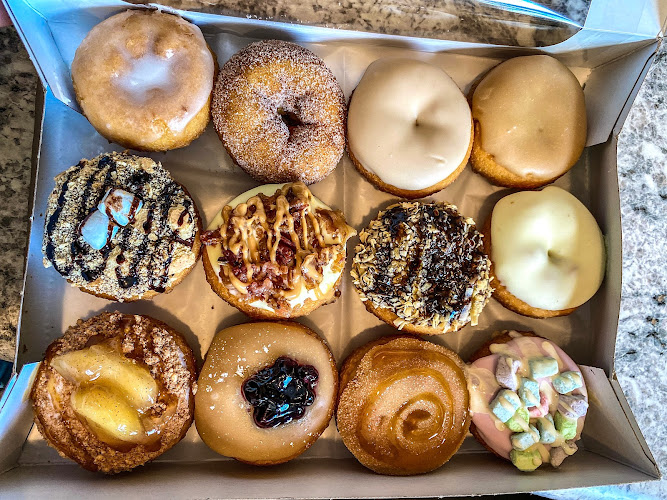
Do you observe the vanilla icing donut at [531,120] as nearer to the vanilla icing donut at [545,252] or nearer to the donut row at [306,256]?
the donut row at [306,256]

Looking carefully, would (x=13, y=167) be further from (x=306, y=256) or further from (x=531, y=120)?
(x=531, y=120)

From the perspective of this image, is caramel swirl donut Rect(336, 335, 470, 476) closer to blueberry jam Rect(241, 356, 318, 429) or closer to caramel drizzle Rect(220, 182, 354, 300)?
blueberry jam Rect(241, 356, 318, 429)

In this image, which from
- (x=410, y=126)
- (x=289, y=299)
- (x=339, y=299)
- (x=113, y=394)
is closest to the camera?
(x=113, y=394)

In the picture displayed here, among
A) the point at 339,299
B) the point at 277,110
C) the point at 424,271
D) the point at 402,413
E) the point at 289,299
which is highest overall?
the point at 277,110

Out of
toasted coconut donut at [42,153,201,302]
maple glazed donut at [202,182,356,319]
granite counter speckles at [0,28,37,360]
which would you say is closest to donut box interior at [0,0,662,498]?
granite counter speckles at [0,28,37,360]

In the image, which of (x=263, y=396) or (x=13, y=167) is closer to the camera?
(x=263, y=396)

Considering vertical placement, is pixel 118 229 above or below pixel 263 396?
above

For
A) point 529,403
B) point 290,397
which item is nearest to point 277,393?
point 290,397
